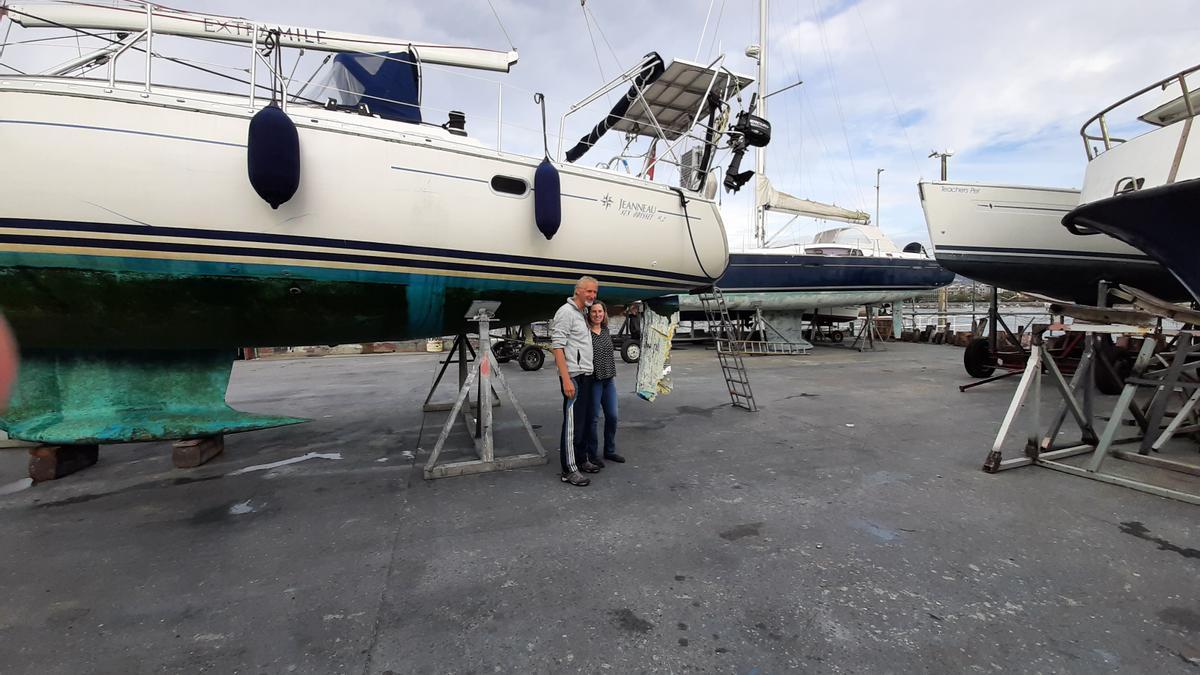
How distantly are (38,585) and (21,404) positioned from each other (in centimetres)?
194

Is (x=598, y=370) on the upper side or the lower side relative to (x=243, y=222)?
lower

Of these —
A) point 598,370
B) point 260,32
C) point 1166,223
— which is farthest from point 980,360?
point 260,32

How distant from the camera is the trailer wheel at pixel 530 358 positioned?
35.1 ft

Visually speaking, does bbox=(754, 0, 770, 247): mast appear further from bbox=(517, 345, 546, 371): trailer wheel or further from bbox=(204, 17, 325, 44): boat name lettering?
bbox=(204, 17, 325, 44): boat name lettering

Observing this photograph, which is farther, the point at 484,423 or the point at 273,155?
the point at 484,423

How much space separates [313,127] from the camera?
11.5 ft

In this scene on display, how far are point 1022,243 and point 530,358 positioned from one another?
30.3 ft

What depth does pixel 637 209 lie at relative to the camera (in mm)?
4742

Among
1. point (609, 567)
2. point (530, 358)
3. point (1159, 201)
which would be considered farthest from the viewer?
point (530, 358)

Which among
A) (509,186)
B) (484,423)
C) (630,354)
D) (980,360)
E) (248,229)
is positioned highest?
(509,186)

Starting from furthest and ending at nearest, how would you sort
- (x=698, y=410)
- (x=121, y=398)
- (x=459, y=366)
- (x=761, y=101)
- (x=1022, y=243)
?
(x=761, y=101), (x=1022, y=243), (x=698, y=410), (x=459, y=366), (x=121, y=398)

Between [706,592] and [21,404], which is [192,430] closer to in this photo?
[21,404]

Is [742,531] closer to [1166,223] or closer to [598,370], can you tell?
[598,370]

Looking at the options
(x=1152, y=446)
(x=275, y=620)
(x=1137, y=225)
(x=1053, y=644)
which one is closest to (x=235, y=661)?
(x=275, y=620)
